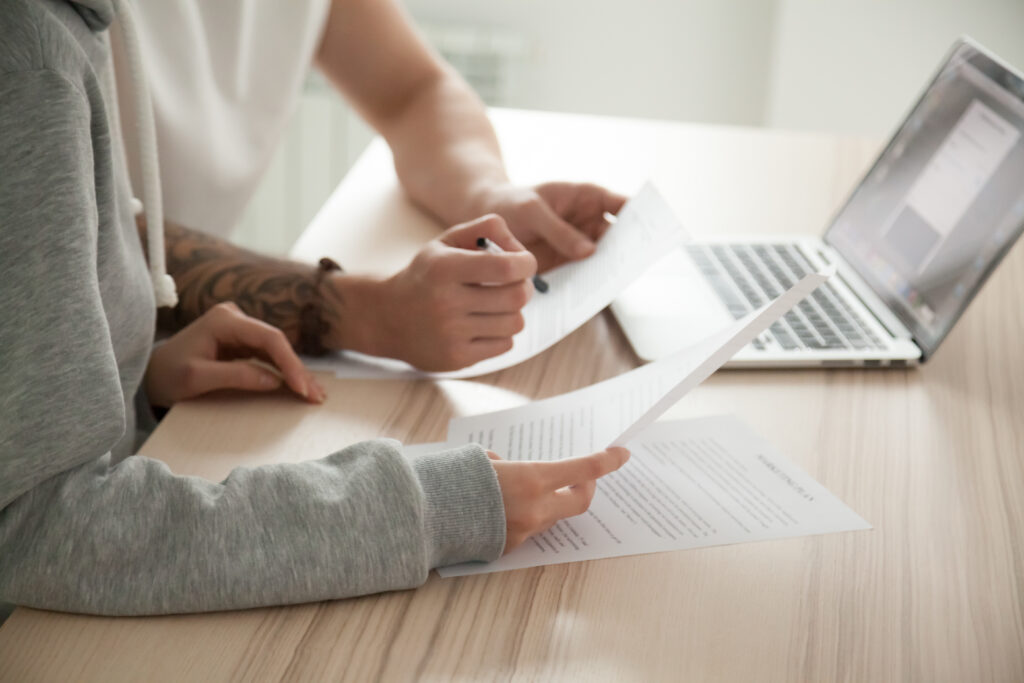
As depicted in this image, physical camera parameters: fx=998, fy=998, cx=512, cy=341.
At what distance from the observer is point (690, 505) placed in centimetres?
70

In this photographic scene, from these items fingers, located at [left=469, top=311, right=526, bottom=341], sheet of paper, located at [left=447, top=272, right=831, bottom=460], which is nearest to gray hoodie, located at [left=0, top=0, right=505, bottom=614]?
sheet of paper, located at [left=447, top=272, right=831, bottom=460]

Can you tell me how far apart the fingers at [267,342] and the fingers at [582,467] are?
0.25m

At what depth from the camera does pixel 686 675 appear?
1.82 ft

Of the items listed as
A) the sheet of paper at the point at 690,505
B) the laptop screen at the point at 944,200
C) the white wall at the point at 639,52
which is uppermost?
the laptop screen at the point at 944,200

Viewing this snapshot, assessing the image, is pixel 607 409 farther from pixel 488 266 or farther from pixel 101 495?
pixel 101 495

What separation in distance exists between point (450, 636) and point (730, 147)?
3.15 feet

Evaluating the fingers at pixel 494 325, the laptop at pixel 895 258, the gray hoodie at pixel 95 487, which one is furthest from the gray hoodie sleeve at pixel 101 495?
the laptop at pixel 895 258

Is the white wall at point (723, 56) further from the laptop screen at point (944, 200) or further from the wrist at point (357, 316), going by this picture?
the wrist at point (357, 316)

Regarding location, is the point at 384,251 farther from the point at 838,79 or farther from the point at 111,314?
the point at 838,79

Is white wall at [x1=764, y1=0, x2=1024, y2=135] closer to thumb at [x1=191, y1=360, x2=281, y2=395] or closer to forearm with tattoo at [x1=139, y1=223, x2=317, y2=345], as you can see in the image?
forearm with tattoo at [x1=139, y1=223, x2=317, y2=345]

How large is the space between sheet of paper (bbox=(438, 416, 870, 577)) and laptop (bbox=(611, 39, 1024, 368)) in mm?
141

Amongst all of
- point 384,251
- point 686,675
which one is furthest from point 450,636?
point 384,251

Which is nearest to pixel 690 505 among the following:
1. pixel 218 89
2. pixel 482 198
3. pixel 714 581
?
pixel 714 581

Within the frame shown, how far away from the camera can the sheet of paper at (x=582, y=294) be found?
87cm
